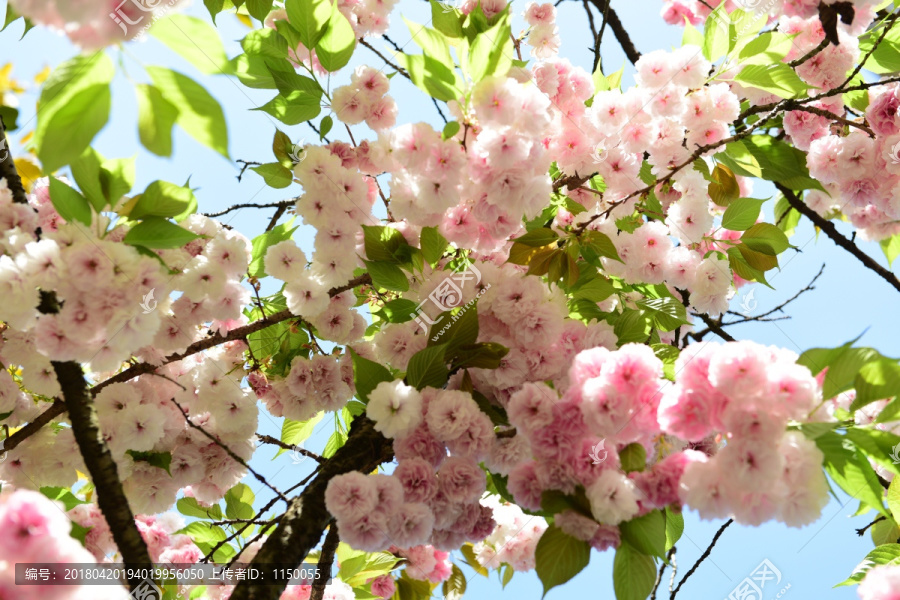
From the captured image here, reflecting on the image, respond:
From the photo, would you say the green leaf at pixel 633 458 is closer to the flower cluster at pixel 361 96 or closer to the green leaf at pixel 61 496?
the flower cluster at pixel 361 96

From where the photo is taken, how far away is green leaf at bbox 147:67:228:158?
79 centimetres

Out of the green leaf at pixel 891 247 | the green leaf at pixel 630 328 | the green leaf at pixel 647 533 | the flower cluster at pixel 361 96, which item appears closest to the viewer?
the green leaf at pixel 647 533

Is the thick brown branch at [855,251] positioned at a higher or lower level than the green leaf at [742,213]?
higher

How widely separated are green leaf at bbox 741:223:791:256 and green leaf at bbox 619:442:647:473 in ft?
3.14

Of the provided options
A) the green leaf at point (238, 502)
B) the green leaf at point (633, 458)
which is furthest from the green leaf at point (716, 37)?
the green leaf at point (238, 502)

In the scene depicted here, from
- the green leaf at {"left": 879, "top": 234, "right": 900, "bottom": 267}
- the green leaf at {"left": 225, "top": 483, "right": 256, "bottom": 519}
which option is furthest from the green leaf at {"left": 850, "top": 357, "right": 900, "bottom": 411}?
the green leaf at {"left": 879, "top": 234, "right": 900, "bottom": 267}

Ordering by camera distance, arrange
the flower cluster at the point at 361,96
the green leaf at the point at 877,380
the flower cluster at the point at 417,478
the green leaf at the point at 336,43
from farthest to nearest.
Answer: the flower cluster at the point at 361,96 → the green leaf at the point at 336,43 → the flower cluster at the point at 417,478 → the green leaf at the point at 877,380

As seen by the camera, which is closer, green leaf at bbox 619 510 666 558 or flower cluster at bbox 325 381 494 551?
green leaf at bbox 619 510 666 558

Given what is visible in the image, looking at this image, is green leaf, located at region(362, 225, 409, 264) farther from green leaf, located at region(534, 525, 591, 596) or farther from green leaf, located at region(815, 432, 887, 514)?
green leaf, located at region(815, 432, 887, 514)

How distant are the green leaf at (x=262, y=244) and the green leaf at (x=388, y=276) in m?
0.48

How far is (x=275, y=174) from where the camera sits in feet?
5.37

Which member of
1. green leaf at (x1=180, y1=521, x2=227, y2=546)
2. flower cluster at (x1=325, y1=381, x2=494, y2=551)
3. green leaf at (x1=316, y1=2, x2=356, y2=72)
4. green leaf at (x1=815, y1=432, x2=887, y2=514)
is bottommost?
green leaf at (x1=815, y1=432, x2=887, y2=514)

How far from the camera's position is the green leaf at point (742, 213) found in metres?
1.78

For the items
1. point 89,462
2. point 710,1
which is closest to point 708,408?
point 89,462
